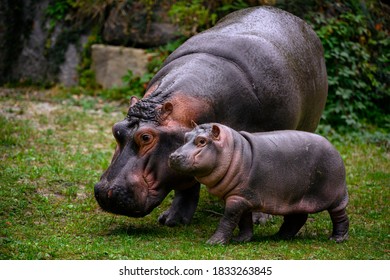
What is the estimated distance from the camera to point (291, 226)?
6.03 metres

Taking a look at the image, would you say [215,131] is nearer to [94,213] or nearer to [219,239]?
[219,239]

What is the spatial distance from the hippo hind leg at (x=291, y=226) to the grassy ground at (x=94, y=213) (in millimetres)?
100

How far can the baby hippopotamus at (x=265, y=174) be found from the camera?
533 centimetres

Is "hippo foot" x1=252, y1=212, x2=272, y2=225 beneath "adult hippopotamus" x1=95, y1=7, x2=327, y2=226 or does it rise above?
beneath

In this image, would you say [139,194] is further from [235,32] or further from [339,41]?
[339,41]

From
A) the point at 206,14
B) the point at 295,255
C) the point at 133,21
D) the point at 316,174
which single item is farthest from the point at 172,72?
the point at 133,21

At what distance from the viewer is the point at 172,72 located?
614cm

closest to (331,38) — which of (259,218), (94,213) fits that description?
(259,218)

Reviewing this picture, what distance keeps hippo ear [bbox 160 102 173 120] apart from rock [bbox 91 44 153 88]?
6538 millimetres

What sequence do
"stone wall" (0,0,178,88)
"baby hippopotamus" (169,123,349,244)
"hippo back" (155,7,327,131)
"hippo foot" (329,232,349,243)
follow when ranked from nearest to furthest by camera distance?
"baby hippopotamus" (169,123,349,244) → "hippo foot" (329,232,349,243) → "hippo back" (155,7,327,131) → "stone wall" (0,0,178,88)

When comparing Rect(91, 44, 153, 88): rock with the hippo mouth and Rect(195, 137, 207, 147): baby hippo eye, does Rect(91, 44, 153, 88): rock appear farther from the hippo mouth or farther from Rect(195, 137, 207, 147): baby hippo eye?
Rect(195, 137, 207, 147): baby hippo eye

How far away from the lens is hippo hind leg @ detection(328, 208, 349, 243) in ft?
19.6

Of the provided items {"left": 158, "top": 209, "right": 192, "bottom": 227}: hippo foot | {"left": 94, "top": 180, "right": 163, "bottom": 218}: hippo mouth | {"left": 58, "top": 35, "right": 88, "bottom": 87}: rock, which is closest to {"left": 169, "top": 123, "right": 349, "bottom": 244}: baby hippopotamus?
{"left": 94, "top": 180, "right": 163, "bottom": 218}: hippo mouth

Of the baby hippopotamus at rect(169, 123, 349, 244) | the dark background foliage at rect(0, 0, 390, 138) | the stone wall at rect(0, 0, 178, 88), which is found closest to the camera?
the baby hippopotamus at rect(169, 123, 349, 244)
